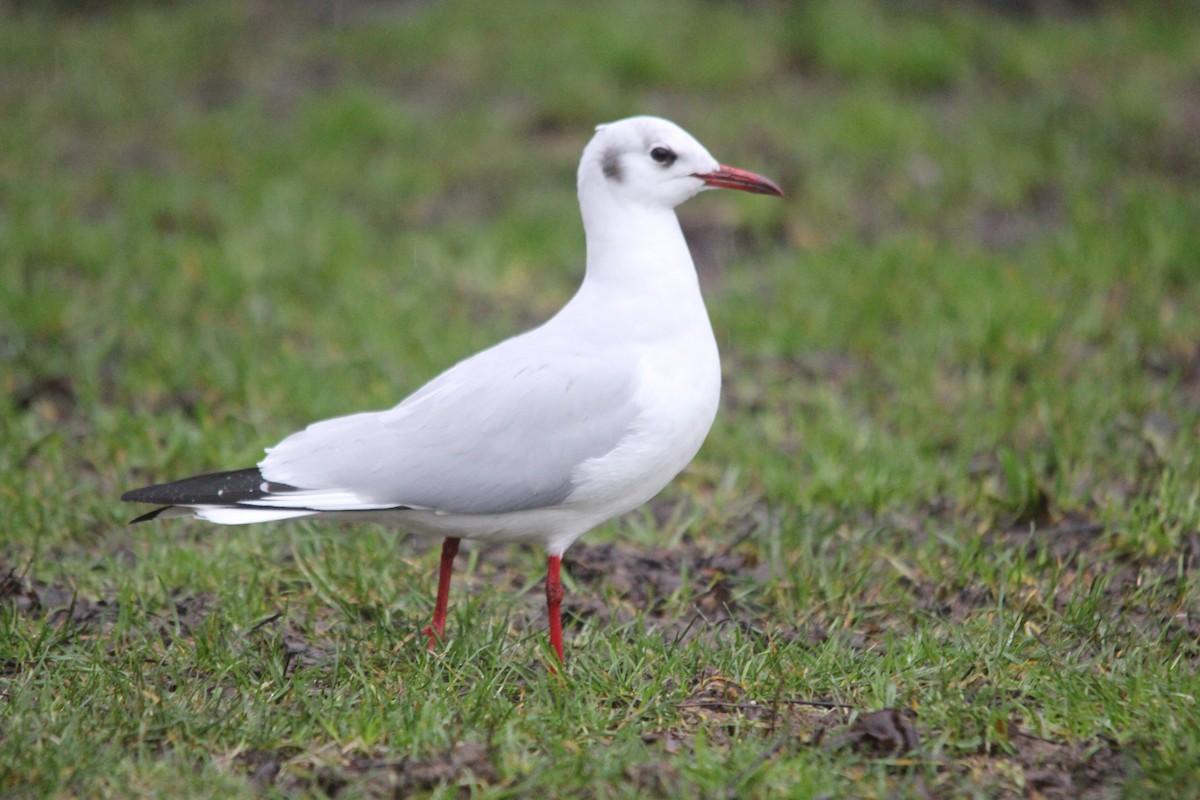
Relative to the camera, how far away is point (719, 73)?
8375 millimetres

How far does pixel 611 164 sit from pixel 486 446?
896mm

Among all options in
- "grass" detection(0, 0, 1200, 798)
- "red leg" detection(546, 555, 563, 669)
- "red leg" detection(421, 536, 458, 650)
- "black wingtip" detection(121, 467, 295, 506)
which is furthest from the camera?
"red leg" detection(421, 536, 458, 650)

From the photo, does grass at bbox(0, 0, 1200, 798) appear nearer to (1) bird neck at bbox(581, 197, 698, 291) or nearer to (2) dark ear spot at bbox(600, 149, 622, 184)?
(1) bird neck at bbox(581, 197, 698, 291)

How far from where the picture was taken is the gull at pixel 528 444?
327 centimetres

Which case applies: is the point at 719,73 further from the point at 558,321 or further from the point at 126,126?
the point at 558,321

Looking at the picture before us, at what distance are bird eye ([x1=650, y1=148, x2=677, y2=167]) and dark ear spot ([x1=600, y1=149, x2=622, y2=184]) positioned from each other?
100 mm

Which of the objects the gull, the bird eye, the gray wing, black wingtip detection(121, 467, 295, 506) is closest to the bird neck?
the gull

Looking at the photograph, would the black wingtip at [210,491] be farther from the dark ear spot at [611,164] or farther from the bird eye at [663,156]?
the bird eye at [663,156]

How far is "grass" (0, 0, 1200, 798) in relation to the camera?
3.02 metres

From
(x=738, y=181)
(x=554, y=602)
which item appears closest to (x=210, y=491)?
(x=554, y=602)

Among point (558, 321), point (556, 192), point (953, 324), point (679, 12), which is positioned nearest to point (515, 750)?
point (558, 321)

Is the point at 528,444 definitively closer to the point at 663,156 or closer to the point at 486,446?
the point at 486,446

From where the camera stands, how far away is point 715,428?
5117 millimetres

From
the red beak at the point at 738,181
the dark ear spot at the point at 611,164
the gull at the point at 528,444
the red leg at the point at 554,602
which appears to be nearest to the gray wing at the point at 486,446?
the gull at the point at 528,444
